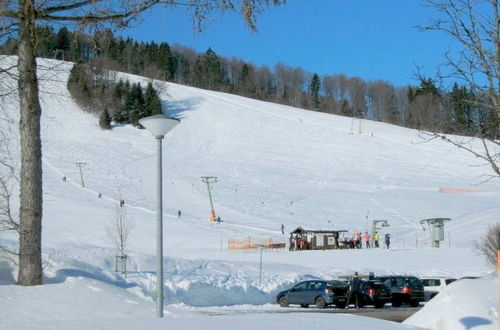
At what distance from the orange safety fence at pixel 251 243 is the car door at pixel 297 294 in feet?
55.9

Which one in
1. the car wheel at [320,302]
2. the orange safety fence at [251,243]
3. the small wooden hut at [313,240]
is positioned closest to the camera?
the car wheel at [320,302]

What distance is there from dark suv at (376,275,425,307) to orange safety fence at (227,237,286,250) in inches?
640

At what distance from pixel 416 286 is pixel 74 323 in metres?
23.5

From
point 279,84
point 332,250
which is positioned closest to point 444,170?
point 332,250

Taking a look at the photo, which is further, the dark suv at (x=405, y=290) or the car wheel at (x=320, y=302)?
the dark suv at (x=405, y=290)

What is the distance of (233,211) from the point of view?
60.1 m

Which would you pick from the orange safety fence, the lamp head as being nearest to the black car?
the orange safety fence

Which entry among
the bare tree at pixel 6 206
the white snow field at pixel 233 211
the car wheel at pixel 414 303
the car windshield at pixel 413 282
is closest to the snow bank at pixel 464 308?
the white snow field at pixel 233 211

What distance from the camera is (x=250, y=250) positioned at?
44.8m

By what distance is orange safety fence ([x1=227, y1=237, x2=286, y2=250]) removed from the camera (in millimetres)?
45281

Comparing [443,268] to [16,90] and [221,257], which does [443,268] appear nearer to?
[221,257]

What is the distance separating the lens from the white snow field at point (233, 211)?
1141cm

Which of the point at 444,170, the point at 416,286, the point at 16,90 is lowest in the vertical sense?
the point at 416,286

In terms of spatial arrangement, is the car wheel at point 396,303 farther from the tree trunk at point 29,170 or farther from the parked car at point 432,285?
the tree trunk at point 29,170
